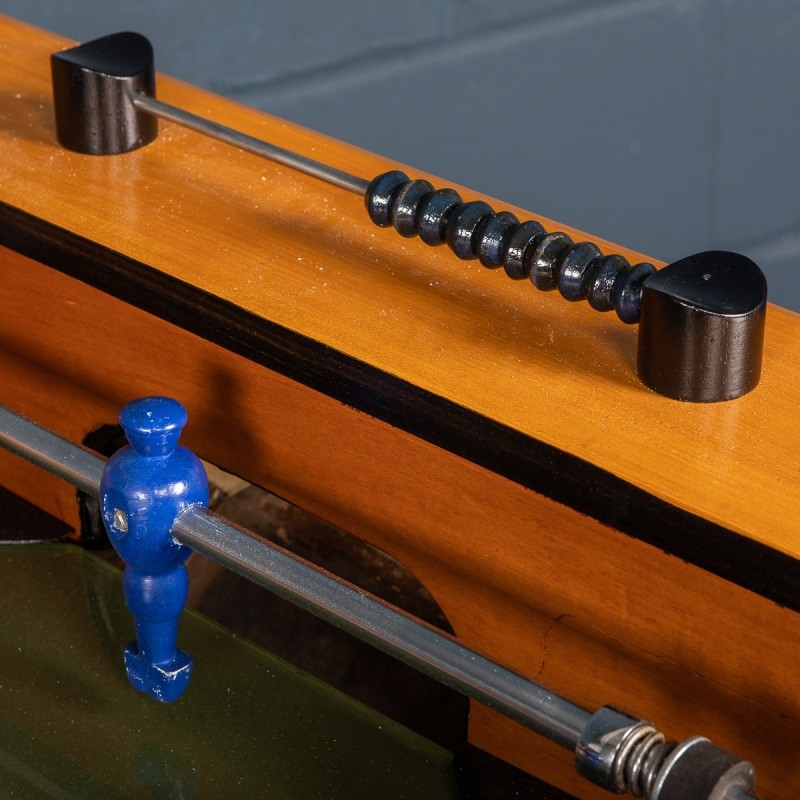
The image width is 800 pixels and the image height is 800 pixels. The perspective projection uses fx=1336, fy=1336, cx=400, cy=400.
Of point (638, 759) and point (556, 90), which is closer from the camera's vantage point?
point (638, 759)

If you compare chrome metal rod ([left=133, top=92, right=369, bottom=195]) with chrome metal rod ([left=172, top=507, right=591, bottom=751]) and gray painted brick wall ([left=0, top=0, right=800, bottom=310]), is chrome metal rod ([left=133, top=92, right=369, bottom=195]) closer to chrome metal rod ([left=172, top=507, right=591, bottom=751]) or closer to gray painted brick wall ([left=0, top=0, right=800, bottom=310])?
chrome metal rod ([left=172, top=507, right=591, bottom=751])

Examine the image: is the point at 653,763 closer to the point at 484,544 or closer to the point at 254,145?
the point at 484,544

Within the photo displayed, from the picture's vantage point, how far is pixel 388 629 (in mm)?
495

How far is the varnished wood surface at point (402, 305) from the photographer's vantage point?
0.55 meters

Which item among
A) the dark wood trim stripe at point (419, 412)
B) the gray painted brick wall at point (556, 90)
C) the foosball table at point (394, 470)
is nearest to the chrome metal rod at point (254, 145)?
the foosball table at point (394, 470)

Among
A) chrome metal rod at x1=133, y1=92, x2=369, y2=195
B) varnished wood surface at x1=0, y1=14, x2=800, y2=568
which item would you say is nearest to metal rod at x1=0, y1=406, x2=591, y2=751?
varnished wood surface at x1=0, y1=14, x2=800, y2=568

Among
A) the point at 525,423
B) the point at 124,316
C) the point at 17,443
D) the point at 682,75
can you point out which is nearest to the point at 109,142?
the point at 124,316

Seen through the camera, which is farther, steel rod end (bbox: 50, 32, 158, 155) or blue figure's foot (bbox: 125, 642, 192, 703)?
steel rod end (bbox: 50, 32, 158, 155)

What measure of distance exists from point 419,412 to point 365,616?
0.37 feet

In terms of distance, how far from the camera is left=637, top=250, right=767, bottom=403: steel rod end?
1.81 feet

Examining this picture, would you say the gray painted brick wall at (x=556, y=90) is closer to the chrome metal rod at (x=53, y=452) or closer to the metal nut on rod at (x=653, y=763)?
the chrome metal rod at (x=53, y=452)

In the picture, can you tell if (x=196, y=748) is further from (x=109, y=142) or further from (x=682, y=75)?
(x=682, y=75)

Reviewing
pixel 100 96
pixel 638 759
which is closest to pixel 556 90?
pixel 100 96

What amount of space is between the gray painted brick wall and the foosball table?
2.89 feet
